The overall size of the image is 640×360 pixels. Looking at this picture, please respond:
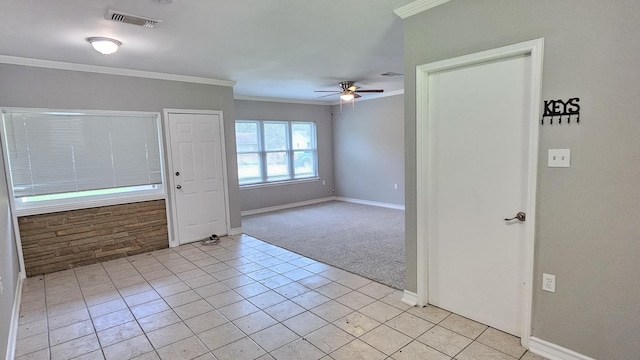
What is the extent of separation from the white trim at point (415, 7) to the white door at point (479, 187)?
0.49 meters

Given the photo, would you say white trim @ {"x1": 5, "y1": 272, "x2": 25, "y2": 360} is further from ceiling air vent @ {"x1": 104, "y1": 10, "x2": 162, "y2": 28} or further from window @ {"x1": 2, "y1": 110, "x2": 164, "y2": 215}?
ceiling air vent @ {"x1": 104, "y1": 10, "x2": 162, "y2": 28}

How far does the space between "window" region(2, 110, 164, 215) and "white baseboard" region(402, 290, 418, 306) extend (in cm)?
362

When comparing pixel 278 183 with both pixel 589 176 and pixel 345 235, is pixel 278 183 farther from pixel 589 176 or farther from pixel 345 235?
pixel 589 176

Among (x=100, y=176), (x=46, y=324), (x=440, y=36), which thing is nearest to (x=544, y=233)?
(x=440, y=36)

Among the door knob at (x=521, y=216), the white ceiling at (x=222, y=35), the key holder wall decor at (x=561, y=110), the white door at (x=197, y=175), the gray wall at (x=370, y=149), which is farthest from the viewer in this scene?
the gray wall at (x=370, y=149)

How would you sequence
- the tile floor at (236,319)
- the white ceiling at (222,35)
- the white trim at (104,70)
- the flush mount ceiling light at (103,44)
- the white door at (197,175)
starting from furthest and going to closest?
the white door at (197,175) < the white trim at (104,70) < the flush mount ceiling light at (103,44) < the white ceiling at (222,35) < the tile floor at (236,319)

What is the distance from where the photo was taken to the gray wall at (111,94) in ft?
12.0

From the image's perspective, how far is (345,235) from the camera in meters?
5.17

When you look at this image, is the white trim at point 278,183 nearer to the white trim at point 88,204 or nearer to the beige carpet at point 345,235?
the beige carpet at point 345,235

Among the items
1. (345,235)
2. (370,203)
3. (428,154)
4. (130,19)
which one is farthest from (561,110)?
(370,203)

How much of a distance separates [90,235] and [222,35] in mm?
3093

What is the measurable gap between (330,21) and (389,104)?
14.7 feet

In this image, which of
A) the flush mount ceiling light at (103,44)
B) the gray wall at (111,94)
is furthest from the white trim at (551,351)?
the gray wall at (111,94)

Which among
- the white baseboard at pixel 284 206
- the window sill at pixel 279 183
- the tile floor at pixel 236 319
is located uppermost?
the window sill at pixel 279 183
